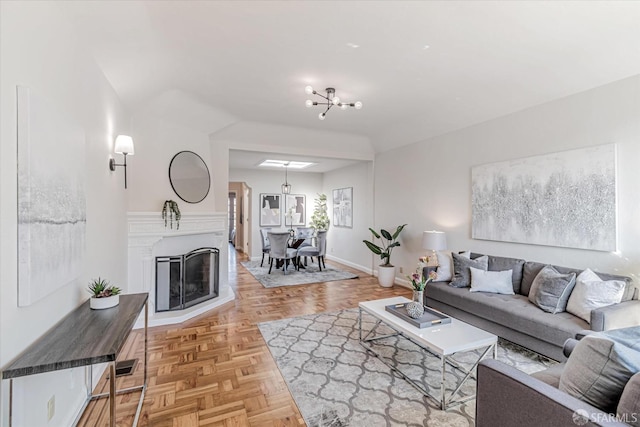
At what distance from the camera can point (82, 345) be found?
1.49 metres

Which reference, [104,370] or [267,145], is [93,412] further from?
[267,145]

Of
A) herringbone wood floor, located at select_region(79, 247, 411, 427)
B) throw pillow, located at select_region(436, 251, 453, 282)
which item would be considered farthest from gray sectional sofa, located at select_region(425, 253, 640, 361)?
herringbone wood floor, located at select_region(79, 247, 411, 427)

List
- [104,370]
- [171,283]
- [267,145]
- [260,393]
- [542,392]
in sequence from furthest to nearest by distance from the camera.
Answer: [267,145] < [171,283] < [104,370] < [260,393] < [542,392]

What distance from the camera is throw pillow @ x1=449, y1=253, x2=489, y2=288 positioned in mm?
3572

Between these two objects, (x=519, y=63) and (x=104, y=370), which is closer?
(x=104, y=370)

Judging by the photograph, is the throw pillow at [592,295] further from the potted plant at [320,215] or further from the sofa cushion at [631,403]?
the potted plant at [320,215]

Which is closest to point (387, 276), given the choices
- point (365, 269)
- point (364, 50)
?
point (365, 269)

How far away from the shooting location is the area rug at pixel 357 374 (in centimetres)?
199

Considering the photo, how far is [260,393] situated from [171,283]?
2.23 meters

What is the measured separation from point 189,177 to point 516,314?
4.21m

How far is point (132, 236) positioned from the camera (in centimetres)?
353

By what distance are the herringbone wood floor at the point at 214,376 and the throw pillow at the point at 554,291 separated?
232 centimetres

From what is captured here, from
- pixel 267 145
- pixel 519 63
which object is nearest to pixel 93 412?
pixel 267 145

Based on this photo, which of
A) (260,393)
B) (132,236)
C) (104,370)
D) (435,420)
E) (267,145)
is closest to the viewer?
(435,420)
